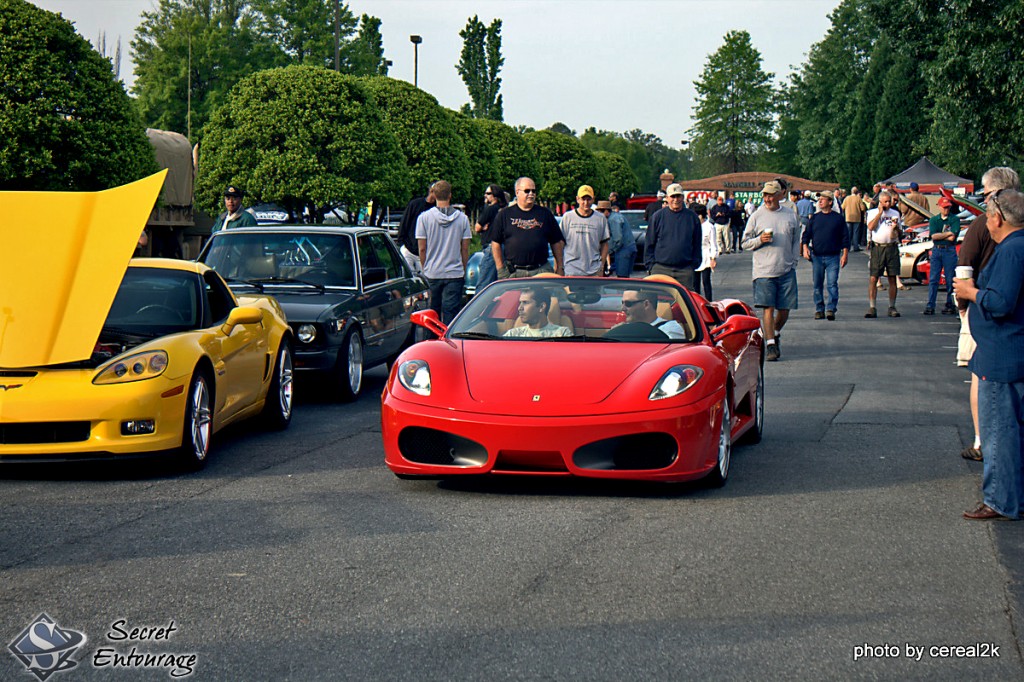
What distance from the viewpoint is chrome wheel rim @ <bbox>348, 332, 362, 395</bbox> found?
11.7 meters

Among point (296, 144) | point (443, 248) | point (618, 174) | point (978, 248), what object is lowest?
point (443, 248)

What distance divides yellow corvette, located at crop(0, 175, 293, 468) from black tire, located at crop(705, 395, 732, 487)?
3070 millimetres

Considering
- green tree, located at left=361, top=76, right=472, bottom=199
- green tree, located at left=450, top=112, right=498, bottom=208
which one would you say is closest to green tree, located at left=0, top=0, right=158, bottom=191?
green tree, located at left=361, top=76, right=472, bottom=199

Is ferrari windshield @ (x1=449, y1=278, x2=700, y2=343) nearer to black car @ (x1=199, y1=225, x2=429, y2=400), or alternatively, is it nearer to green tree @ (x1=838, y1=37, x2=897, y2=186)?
black car @ (x1=199, y1=225, x2=429, y2=400)

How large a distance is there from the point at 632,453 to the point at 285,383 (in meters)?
3.90

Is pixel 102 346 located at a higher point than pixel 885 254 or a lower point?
lower

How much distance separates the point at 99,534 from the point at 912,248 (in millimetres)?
24973

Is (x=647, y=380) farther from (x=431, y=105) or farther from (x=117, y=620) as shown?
(x=431, y=105)

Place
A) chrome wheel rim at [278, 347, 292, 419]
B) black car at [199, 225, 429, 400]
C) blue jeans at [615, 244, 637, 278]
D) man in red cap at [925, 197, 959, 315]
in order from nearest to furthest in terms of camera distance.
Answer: chrome wheel rim at [278, 347, 292, 419], black car at [199, 225, 429, 400], man in red cap at [925, 197, 959, 315], blue jeans at [615, 244, 637, 278]

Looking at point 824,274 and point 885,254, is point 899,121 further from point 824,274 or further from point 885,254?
point 824,274

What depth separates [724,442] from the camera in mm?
7535

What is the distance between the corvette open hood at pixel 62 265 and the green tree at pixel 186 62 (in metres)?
65.3

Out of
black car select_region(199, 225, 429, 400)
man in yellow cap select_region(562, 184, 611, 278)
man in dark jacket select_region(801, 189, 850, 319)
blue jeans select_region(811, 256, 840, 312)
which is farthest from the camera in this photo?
blue jeans select_region(811, 256, 840, 312)
